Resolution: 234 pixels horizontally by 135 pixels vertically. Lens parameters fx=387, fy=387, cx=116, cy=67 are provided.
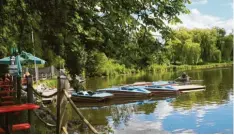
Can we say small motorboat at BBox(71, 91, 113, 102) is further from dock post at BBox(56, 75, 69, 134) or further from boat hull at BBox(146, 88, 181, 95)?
dock post at BBox(56, 75, 69, 134)

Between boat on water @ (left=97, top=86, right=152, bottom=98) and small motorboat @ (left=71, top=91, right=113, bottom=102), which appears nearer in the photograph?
small motorboat @ (left=71, top=91, right=113, bottom=102)

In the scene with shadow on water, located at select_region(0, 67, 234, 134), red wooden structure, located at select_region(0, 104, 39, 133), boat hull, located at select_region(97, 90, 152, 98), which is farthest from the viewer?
boat hull, located at select_region(97, 90, 152, 98)

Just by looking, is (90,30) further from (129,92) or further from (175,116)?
(129,92)

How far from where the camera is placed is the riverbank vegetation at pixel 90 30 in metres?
7.13

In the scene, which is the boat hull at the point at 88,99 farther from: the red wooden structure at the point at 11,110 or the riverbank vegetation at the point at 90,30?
the red wooden structure at the point at 11,110

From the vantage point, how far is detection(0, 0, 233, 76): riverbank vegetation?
7.13 metres

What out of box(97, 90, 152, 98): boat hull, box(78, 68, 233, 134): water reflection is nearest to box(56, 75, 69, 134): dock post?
box(78, 68, 233, 134): water reflection

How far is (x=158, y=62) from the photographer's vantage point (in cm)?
816

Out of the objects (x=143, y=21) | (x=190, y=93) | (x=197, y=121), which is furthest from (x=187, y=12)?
(x=190, y=93)

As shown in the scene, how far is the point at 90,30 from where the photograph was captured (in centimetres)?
805

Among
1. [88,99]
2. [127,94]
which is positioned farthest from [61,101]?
[127,94]

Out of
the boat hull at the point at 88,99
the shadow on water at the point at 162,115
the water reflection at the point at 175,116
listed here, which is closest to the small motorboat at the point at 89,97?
the boat hull at the point at 88,99

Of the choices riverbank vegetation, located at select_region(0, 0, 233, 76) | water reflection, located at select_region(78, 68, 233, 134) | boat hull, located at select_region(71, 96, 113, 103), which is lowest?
water reflection, located at select_region(78, 68, 233, 134)

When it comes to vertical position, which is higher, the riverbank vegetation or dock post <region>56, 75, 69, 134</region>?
Result: the riverbank vegetation
